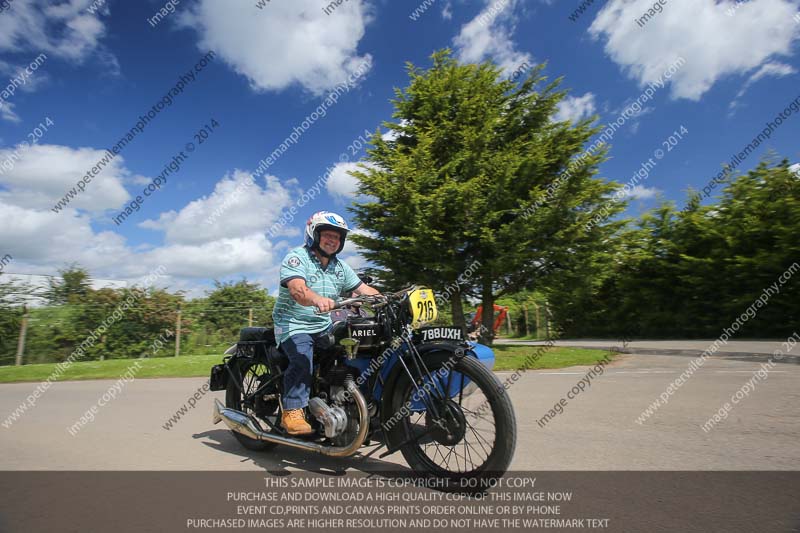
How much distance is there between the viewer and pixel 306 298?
3.16m

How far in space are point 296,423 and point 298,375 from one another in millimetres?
366

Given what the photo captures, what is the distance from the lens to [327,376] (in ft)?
11.1

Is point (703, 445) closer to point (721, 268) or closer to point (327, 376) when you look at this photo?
point (327, 376)

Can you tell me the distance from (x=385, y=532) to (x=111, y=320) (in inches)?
588

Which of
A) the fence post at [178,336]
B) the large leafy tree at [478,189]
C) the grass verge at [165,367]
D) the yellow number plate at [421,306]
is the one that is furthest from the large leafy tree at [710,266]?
the fence post at [178,336]

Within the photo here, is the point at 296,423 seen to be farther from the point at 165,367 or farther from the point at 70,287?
the point at 70,287

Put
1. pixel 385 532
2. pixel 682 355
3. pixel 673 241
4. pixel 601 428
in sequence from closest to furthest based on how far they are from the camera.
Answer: pixel 385 532
pixel 601 428
pixel 682 355
pixel 673 241

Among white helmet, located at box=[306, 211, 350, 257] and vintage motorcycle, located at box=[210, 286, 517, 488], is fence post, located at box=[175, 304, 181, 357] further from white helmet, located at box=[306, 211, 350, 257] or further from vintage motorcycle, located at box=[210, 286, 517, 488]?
white helmet, located at box=[306, 211, 350, 257]

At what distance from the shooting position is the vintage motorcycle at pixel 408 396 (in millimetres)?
2789

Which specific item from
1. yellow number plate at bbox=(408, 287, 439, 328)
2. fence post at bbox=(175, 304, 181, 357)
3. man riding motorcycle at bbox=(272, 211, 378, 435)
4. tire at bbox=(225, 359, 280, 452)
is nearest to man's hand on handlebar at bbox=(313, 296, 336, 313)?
man riding motorcycle at bbox=(272, 211, 378, 435)

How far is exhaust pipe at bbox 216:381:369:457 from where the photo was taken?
292 cm

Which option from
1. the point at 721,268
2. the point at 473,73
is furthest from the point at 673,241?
the point at 473,73

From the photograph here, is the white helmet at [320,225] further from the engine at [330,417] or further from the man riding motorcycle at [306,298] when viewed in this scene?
the engine at [330,417]

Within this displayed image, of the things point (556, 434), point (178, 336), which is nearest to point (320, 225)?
point (556, 434)
